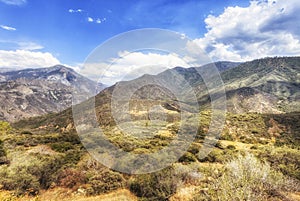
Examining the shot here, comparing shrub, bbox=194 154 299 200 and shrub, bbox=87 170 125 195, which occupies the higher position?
shrub, bbox=194 154 299 200

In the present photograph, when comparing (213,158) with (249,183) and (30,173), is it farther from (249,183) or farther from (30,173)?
(30,173)

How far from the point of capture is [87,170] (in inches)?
432

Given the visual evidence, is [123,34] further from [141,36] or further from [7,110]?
[7,110]

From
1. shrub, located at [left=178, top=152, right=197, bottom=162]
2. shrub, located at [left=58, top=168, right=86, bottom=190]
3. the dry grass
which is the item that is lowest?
the dry grass

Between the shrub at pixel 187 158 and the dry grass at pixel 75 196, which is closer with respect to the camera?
the dry grass at pixel 75 196

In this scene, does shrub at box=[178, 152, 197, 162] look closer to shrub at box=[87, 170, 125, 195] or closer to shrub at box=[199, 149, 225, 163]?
shrub at box=[199, 149, 225, 163]

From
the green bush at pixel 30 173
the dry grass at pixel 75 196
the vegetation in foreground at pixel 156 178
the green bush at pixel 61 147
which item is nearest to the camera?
the vegetation in foreground at pixel 156 178

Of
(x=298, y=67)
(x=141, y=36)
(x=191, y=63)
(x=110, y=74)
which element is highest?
(x=298, y=67)

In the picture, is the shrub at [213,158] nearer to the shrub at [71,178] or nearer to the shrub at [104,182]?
the shrub at [104,182]

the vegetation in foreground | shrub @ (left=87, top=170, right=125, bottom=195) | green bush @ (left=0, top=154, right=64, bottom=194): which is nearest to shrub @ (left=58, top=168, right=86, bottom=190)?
the vegetation in foreground

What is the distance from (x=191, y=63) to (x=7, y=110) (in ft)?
657

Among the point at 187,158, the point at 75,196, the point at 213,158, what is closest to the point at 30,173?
the point at 75,196

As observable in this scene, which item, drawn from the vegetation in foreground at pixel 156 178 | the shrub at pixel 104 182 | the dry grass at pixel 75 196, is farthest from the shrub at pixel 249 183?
the shrub at pixel 104 182

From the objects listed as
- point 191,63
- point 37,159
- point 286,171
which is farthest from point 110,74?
point 286,171
